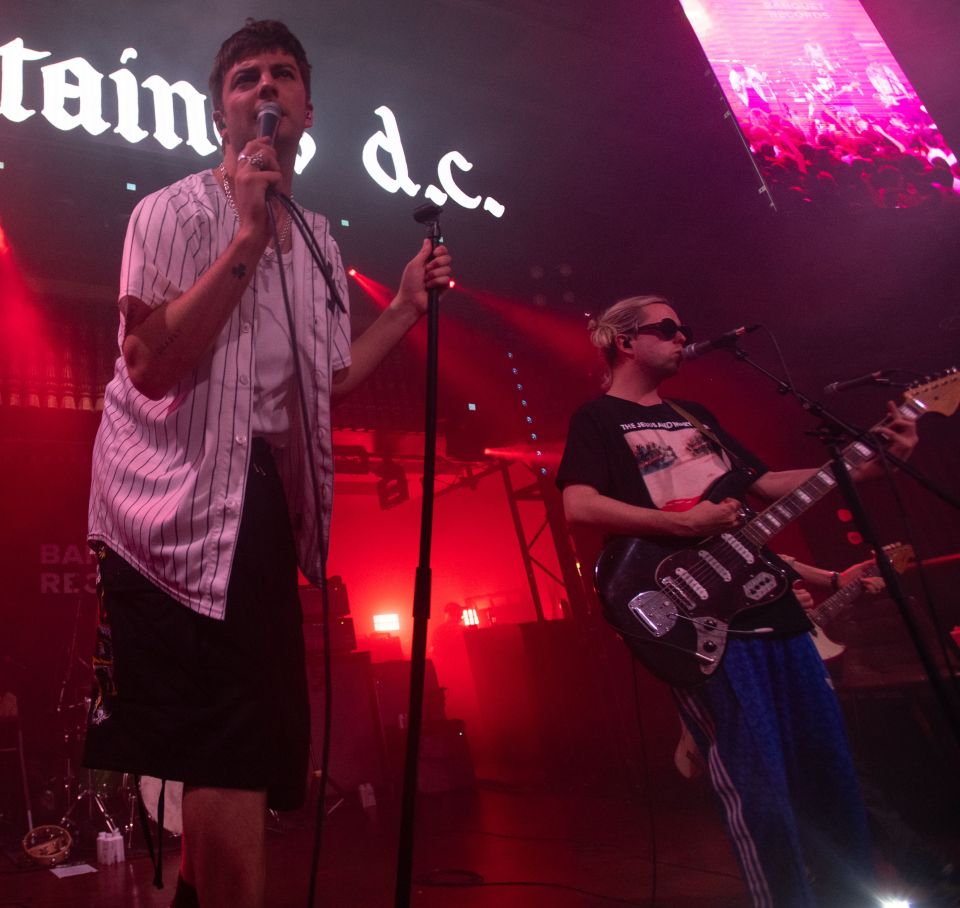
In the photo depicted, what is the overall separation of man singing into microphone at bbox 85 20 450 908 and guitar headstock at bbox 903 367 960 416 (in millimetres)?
2109

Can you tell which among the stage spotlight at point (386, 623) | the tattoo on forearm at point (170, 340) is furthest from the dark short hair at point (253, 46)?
the stage spotlight at point (386, 623)

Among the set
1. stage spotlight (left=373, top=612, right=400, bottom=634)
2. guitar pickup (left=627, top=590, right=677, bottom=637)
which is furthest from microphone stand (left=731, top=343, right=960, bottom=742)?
stage spotlight (left=373, top=612, right=400, bottom=634)

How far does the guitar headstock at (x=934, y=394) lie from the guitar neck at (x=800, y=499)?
0.31ft

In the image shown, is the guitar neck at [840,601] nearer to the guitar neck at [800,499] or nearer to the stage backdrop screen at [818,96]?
the guitar neck at [800,499]

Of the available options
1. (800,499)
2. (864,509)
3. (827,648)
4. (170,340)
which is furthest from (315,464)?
(827,648)

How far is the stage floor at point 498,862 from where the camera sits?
10.2 feet

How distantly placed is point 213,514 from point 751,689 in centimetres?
145

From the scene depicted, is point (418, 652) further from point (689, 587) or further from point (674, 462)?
point (674, 462)

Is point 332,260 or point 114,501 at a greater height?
point 332,260

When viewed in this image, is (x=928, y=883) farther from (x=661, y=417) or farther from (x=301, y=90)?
(x=301, y=90)

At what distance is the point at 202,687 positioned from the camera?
1.10 metres

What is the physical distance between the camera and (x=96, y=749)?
1088mm

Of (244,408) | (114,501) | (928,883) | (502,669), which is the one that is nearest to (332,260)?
(244,408)

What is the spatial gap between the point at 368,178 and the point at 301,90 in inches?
216
